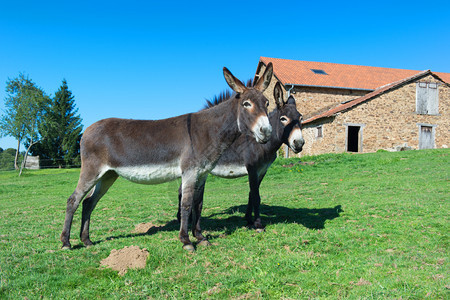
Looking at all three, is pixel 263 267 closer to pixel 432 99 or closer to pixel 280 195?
pixel 280 195

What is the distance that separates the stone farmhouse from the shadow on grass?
17664 mm

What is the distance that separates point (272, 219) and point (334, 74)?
93.9 feet

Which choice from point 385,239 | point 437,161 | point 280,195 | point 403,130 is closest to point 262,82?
point 385,239

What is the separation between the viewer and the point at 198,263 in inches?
168

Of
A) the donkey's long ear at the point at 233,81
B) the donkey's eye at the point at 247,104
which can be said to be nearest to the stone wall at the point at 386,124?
the donkey's long ear at the point at 233,81

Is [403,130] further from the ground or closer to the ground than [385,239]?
further from the ground

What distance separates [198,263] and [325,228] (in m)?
2.88

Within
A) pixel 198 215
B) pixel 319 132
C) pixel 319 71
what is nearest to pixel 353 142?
pixel 319 132

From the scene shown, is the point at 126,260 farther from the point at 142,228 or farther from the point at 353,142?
the point at 353,142

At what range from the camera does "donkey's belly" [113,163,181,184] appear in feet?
16.4

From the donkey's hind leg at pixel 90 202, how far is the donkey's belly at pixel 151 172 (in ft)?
2.06

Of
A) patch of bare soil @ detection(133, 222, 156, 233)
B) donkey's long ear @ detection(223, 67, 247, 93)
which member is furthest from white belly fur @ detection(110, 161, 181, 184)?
patch of bare soil @ detection(133, 222, 156, 233)

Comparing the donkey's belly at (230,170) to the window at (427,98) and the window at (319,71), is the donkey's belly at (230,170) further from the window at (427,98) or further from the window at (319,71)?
the window at (319,71)

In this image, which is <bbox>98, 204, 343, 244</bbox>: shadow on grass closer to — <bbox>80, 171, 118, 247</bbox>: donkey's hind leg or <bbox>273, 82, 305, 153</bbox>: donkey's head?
<bbox>80, 171, 118, 247</bbox>: donkey's hind leg
